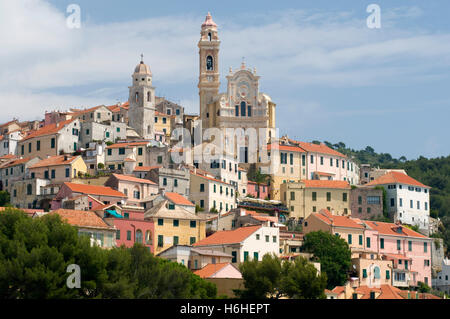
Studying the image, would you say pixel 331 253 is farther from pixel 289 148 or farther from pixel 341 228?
pixel 289 148

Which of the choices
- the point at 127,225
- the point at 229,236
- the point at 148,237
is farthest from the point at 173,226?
the point at 127,225

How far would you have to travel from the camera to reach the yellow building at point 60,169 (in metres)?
109

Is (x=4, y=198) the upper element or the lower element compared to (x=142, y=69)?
lower

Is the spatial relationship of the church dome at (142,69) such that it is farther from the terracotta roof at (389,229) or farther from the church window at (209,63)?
the terracotta roof at (389,229)

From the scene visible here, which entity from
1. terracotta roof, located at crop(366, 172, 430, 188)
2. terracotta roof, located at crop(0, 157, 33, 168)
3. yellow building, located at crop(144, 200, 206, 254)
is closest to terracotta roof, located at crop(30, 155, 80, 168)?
terracotta roof, located at crop(0, 157, 33, 168)

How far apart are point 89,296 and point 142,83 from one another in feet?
199

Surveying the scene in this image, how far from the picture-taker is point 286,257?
3777 inches

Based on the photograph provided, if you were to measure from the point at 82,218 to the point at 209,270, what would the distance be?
478 inches

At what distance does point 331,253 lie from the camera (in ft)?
322

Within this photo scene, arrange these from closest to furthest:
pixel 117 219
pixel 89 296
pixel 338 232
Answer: pixel 89 296 < pixel 117 219 < pixel 338 232

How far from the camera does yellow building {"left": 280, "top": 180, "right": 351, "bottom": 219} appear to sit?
387ft

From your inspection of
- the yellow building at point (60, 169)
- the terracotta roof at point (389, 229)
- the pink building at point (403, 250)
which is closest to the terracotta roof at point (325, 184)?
the terracotta roof at point (389, 229)

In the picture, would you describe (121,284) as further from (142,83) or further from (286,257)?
(142,83)
